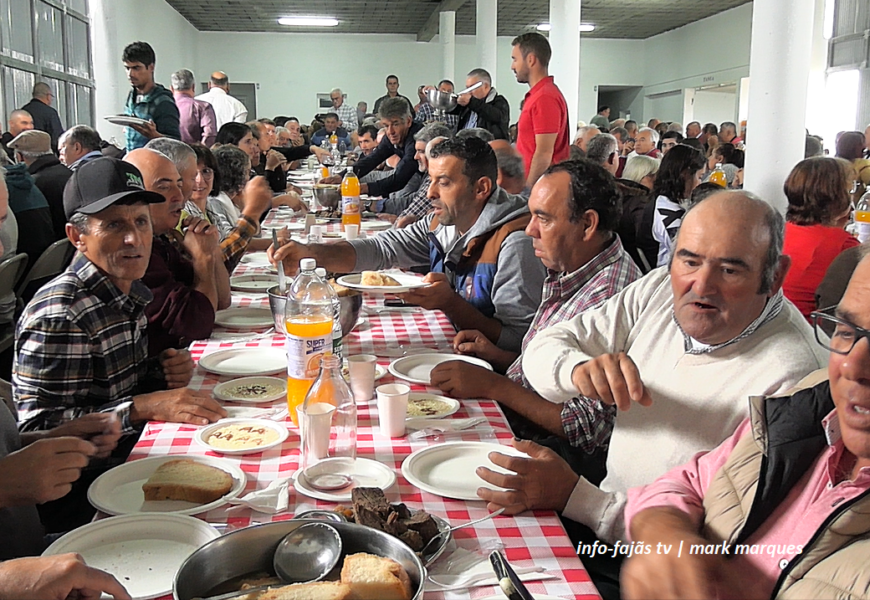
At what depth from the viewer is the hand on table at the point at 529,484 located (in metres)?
1.35

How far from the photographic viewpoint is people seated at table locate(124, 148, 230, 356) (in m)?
2.44

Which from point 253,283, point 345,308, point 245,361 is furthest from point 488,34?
point 245,361

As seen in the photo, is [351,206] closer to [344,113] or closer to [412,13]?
[344,113]

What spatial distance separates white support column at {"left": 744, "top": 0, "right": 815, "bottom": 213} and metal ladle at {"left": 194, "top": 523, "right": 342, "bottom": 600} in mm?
3744

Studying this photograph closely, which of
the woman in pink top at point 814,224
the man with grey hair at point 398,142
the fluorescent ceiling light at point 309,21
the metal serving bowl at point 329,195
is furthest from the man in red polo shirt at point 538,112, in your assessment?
the fluorescent ceiling light at point 309,21

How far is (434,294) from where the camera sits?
8.59ft

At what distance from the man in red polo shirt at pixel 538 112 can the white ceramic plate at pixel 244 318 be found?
9.16 feet

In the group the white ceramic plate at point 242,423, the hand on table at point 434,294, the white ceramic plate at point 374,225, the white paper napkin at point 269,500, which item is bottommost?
the white paper napkin at point 269,500

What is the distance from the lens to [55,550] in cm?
117

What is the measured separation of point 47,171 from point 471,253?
150 inches

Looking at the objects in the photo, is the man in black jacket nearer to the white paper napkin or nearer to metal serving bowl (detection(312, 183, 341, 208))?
metal serving bowl (detection(312, 183, 341, 208))

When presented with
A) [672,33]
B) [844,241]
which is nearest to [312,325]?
[844,241]

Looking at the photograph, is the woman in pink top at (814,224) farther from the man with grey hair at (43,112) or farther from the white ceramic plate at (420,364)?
the man with grey hair at (43,112)

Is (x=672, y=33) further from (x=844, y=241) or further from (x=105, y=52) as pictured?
(x=844, y=241)
